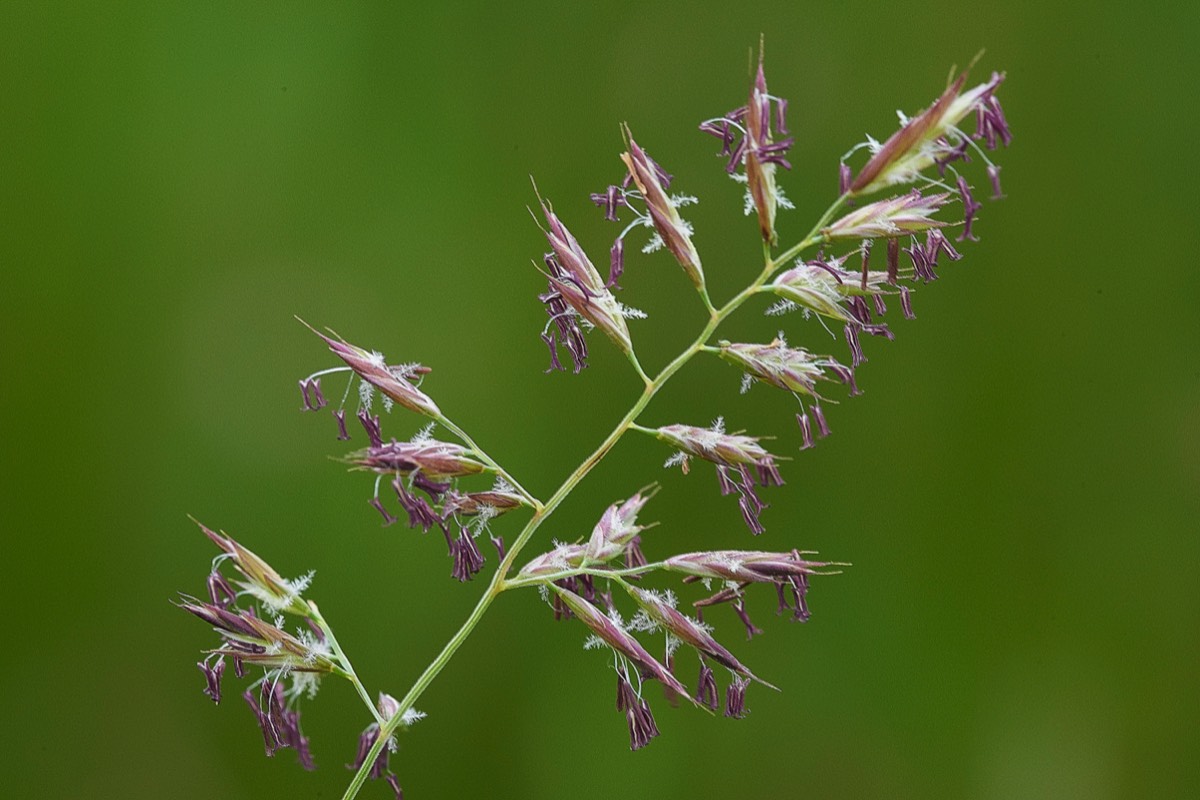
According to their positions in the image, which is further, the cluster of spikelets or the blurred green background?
the blurred green background

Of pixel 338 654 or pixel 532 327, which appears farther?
pixel 532 327

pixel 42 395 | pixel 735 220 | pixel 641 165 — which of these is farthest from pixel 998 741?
pixel 42 395

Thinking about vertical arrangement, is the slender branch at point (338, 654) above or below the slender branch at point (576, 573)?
below

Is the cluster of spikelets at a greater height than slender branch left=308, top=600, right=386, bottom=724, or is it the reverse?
the cluster of spikelets

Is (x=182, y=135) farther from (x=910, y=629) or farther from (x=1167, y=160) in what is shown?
(x=1167, y=160)

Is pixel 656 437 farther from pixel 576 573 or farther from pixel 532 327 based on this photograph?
pixel 532 327

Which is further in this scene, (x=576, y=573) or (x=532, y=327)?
(x=532, y=327)

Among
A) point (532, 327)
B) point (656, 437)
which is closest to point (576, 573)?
point (656, 437)

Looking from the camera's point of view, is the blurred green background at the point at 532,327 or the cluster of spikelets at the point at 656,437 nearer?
the cluster of spikelets at the point at 656,437

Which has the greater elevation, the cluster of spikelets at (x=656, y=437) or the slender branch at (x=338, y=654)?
the cluster of spikelets at (x=656, y=437)

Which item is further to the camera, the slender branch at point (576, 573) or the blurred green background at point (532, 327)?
the blurred green background at point (532, 327)

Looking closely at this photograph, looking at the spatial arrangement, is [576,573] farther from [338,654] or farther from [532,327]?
[532,327]
